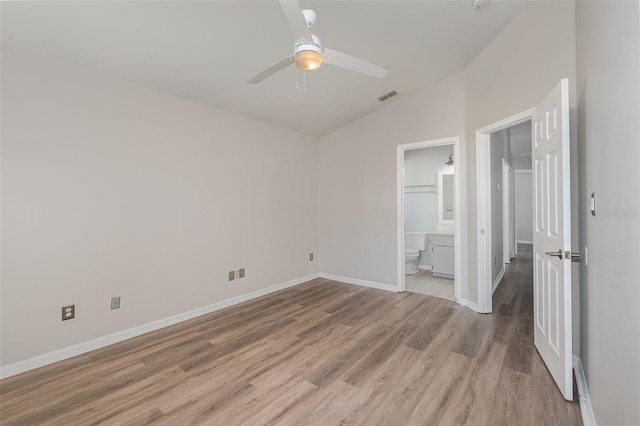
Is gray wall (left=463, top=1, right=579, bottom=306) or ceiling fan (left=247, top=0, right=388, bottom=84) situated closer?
ceiling fan (left=247, top=0, right=388, bottom=84)

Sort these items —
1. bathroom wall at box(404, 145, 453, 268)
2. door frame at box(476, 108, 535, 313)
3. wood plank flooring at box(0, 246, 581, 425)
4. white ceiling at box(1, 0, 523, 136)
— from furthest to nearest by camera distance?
bathroom wall at box(404, 145, 453, 268) → door frame at box(476, 108, 535, 313) → white ceiling at box(1, 0, 523, 136) → wood plank flooring at box(0, 246, 581, 425)

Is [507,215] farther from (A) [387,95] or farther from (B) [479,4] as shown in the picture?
(B) [479,4]

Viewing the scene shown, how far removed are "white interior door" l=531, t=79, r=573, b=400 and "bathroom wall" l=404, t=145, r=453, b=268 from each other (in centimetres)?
320

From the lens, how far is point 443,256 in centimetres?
478

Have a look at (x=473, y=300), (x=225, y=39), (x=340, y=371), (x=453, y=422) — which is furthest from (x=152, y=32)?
(x=473, y=300)

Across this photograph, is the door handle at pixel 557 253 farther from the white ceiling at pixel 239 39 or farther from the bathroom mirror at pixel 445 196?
the bathroom mirror at pixel 445 196

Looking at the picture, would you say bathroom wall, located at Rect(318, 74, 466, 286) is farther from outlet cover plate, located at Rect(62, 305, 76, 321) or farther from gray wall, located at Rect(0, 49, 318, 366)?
outlet cover plate, located at Rect(62, 305, 76, 321)

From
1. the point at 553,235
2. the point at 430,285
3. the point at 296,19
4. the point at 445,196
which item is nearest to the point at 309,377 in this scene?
the point at 553,235

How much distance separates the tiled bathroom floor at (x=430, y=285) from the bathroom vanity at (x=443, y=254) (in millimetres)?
129

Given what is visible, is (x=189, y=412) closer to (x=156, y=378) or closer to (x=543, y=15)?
→ (x=156, y=378)

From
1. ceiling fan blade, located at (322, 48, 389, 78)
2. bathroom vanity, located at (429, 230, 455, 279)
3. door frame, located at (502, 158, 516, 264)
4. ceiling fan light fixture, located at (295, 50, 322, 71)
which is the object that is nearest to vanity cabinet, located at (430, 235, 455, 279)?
bathroom vanity, located at (429, 230, 455, 279)

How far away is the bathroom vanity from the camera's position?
4695 millimetres

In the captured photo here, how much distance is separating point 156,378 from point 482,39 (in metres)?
4.28

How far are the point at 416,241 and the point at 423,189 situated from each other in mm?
1107
